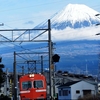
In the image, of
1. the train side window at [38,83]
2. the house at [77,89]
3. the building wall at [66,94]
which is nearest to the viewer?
the train side window at [38,83]

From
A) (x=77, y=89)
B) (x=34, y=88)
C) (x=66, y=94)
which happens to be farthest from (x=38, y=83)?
(x=66, y=94)

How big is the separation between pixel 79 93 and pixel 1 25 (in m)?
36.9

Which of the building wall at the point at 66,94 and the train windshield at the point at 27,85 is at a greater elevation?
the train windshield at the point at 27,85

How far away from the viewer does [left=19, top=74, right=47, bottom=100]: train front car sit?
33969 millimetres

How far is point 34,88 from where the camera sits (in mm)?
34219

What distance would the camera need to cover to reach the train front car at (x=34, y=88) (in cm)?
3397

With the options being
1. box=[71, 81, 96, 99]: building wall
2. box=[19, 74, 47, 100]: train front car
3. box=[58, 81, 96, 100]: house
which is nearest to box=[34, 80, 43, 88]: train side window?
box=[19, 74, 47, 100]: train front car

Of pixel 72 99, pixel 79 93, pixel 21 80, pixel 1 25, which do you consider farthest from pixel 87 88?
pixel 21 80

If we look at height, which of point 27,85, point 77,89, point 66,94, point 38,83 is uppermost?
point 38,83

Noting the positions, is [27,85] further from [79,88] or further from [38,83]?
[79,88]

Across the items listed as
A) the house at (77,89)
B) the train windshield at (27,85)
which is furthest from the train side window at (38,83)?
the house at (77,89)

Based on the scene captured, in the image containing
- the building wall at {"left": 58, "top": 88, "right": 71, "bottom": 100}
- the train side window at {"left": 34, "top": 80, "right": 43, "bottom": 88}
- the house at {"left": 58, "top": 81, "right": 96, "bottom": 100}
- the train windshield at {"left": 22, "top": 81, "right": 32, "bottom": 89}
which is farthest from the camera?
the building wall at {"left": 58, "top": 88, "right": 71, "bottom": 100}

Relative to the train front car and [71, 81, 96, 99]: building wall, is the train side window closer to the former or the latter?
the train front car

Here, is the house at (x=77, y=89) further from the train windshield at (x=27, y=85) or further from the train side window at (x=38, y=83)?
the train side window at (x=38, y=83)
